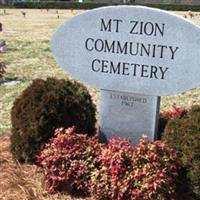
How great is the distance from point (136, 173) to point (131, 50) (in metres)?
1.37

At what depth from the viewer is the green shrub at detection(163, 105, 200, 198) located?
528 cm

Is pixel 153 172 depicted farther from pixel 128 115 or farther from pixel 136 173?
pixel 128 115

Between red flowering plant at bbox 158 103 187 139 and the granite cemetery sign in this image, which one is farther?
red flowering plant at bbox 158 103 187 139

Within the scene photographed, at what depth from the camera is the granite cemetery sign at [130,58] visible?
19.0 ft

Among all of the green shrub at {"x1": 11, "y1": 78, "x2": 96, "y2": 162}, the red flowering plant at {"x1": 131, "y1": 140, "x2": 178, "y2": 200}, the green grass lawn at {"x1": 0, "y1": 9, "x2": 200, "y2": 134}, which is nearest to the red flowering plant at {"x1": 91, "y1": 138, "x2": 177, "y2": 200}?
the red flowering plant at {"x1": 131, "y1": 140, "x2": 178, "y2": 200}

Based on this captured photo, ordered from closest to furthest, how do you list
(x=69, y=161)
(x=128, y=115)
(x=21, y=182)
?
1. (x=69, y=161)
2. (x=21, y=182)
3. (x=128, y=115)

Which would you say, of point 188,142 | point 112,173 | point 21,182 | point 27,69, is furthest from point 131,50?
point 27,69

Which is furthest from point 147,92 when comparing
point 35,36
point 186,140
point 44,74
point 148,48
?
point 35,36

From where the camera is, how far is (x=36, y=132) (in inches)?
240

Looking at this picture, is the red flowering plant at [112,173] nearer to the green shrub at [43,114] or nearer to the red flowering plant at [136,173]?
the red flowering plant at [136,173]

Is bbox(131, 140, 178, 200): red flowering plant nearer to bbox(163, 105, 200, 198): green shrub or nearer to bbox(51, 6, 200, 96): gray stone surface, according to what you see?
bbox(163, 105, 200, 198): green shrub

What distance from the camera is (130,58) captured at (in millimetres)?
6035

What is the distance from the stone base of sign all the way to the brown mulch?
864mm

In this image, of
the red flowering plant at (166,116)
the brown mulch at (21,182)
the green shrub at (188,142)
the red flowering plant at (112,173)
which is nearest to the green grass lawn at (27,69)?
the brown mulch at (21,182)
